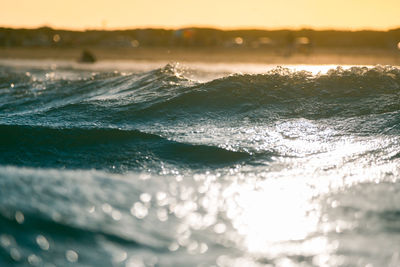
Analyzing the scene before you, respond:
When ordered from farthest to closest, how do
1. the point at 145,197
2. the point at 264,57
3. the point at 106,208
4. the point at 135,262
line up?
the point at 264,57
the point at 145,197
the point at 106,208
the point at 135,262

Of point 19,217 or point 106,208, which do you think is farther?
point 106,208

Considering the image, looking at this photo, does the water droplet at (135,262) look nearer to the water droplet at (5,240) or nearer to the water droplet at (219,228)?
the water droplet at (219,228)

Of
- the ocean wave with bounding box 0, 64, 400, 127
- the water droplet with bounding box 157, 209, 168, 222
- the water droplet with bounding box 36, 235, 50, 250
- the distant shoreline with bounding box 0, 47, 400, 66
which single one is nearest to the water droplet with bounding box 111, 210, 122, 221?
the water droplet with bounding box 157, 209, 168, 222

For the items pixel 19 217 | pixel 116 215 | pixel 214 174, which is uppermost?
pixel 214 174

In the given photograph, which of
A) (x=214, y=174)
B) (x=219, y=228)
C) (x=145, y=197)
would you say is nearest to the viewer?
(x=219, y=228)

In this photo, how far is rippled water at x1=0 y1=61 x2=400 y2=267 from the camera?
2846mm

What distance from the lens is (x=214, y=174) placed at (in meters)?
4.52

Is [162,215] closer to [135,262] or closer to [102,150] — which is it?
[135,262]

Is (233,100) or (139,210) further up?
(233,100)

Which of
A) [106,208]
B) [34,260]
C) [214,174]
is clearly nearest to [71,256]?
[34,260]

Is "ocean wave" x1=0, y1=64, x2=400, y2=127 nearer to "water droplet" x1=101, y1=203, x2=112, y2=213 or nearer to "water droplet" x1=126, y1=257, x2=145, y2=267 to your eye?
"water droplet" x1=101, y1=203, x2=112, y2=213

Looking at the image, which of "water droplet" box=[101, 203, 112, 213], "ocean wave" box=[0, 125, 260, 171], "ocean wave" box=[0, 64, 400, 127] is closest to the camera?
"water droplet" box=[101, 203, 112, 213]

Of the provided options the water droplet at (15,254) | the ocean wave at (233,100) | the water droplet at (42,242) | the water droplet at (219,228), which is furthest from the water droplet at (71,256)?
the ocean wave at (233,100)

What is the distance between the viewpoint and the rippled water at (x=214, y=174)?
2.85 m
